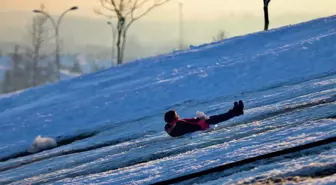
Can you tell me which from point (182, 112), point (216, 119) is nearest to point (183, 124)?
point (216, 119)

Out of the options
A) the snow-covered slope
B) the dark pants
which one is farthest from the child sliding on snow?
the snow-covered slope

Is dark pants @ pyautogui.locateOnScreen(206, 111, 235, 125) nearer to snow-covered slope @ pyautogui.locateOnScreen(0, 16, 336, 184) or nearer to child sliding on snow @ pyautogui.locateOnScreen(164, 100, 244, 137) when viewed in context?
child sliding on snow @ pyautogui.locateOnScreen(164, 100, 244, 137)

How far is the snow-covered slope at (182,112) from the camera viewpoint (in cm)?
923

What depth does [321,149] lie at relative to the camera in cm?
793

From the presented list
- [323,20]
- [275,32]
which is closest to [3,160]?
[275,32]

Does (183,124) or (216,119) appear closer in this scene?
(183,124)

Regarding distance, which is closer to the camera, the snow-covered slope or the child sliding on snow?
the snow-covered slope

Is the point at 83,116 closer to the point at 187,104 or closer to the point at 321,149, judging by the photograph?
the point at 187,104

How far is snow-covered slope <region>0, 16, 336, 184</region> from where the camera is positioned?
9234mm

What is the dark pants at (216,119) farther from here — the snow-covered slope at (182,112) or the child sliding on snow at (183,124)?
the snow-covered slope at (182,112)

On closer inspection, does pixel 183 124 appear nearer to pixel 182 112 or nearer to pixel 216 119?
pixel 216 119

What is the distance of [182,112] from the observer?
17.3 metres

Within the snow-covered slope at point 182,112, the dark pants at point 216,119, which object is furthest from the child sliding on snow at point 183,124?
the snow-covered slope at point 182,112

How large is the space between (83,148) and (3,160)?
261 centimetres
